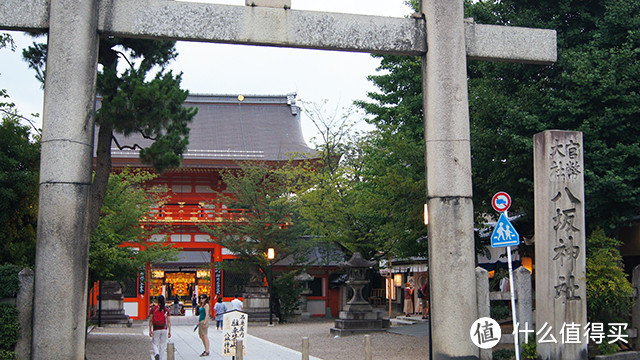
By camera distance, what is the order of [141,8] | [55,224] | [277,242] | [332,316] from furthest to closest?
[332,316] → [277,242] → [141,8] → [55,224]

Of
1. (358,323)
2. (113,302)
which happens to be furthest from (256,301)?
(358,323)

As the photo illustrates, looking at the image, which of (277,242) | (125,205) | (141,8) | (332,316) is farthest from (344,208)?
(141,8)

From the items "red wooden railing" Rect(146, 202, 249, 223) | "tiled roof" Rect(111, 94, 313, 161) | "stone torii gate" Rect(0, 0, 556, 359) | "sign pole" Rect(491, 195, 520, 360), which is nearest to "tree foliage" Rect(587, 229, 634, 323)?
"sign pole" Rect(491, 195, 520, 360)

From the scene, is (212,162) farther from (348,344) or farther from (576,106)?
(576,106)

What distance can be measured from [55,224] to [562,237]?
8089mm

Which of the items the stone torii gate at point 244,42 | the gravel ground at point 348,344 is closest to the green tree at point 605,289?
the stone torii gate at point 244,42

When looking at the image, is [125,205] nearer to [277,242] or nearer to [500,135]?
[277,242]

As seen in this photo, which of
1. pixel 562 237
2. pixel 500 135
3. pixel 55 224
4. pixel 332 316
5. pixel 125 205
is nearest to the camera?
pixel 55 224

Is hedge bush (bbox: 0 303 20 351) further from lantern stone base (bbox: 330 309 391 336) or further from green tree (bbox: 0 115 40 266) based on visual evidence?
lantern stone base (bbox: 330 309 391 336)

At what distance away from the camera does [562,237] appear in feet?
34.7

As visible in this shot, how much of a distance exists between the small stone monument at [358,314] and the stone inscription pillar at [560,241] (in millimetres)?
11434

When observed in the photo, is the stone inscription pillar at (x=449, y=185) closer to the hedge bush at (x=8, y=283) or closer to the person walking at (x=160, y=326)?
the hedge bush at (x=8, y=283)

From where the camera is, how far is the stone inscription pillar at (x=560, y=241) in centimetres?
1048

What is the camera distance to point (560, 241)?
1055 centimetres
